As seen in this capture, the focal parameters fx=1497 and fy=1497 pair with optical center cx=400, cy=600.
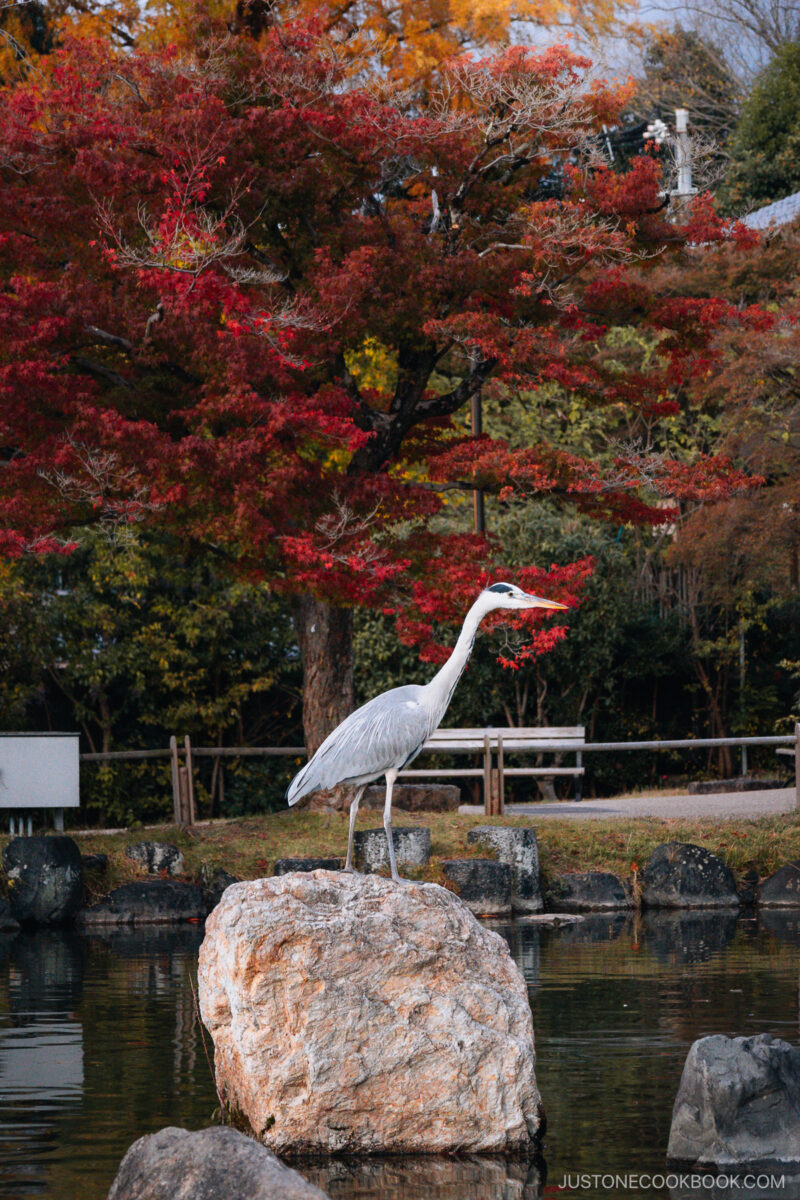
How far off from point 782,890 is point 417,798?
497cm

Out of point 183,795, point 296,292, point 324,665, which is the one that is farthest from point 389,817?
point 183,795

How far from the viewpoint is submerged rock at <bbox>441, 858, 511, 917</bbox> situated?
43.1 ft

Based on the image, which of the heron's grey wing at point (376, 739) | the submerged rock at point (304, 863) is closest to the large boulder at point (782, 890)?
the submerged rock at point (304, 863)

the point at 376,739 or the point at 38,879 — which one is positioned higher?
the point at 376,739

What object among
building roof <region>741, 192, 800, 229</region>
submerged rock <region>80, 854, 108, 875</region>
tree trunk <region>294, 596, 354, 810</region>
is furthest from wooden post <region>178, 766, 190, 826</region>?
building roof <region>741, 192, 800, 229</region>

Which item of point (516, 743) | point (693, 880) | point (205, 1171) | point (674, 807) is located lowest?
point (205, 1171)

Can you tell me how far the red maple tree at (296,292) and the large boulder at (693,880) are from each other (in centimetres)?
235

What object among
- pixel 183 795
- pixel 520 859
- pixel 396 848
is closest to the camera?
pixel 396 848

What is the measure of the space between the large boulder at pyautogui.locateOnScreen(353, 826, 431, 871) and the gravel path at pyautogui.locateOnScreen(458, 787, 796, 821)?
250cm

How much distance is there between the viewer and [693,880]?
540 inches

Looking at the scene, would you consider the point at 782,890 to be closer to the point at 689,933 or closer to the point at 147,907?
the point at 689,933

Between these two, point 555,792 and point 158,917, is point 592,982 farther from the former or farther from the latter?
point 555,792

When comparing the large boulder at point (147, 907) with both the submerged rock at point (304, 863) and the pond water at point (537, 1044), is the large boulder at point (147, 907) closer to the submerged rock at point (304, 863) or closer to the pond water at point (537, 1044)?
the pond water at point (537, 1044)

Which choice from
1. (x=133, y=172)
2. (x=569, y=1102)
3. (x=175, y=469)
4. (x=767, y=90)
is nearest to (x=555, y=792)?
(x=175, y=469)
